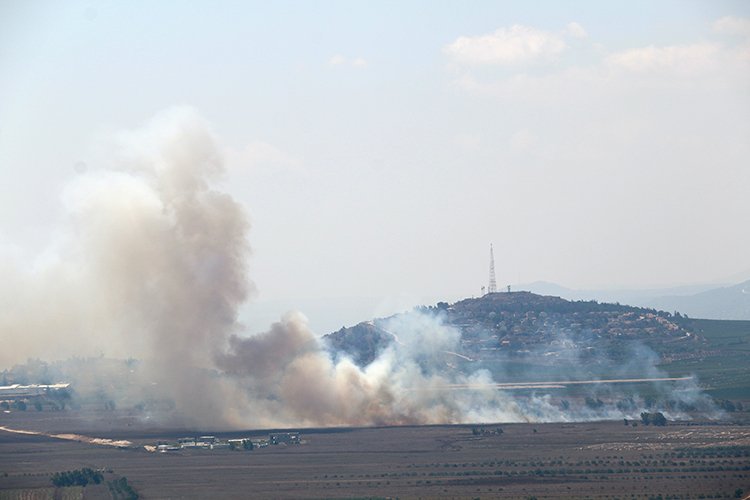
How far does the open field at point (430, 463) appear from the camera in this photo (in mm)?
105750

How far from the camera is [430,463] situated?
11869cm

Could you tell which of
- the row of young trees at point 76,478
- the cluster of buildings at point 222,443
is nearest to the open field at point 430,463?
the row of young trees at point 76,478

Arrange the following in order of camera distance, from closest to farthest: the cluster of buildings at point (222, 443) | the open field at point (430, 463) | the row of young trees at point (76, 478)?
1. the open field at point (430, 463)
2. the row of young trees at point (76, 478)
3. the cluster of buildings at point (222, 443)

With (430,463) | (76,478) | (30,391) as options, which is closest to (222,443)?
(76,478)

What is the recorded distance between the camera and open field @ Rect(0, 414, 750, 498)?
106 metres

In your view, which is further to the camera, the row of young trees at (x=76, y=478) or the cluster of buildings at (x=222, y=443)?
the cluster of buildings at (x=222, y=443)

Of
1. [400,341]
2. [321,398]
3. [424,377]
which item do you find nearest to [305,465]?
[321,398]

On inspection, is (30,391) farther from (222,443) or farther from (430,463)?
(430,463)

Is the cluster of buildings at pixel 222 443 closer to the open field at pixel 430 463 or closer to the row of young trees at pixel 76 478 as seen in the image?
the open field at pixel 430 463

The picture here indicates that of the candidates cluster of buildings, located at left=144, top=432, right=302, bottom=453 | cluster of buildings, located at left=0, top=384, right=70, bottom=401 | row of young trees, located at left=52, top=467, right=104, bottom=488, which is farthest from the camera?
cluster of buildings, located at left=0, top=384, right=70, bottom=401

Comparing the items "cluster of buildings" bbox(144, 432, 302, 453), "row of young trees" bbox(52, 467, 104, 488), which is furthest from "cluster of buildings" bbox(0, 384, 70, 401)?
"row of young trees" bbox(52, 467, 104, 488)

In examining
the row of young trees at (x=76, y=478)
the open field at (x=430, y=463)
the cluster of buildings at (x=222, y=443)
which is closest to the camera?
the open field at (x=430, y=463)

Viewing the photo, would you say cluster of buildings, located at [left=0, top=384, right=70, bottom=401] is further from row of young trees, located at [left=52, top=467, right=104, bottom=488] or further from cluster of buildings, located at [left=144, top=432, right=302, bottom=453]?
row of young trees, located at [left=52, top=467, right=104, bottom=488]

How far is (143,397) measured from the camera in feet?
552
